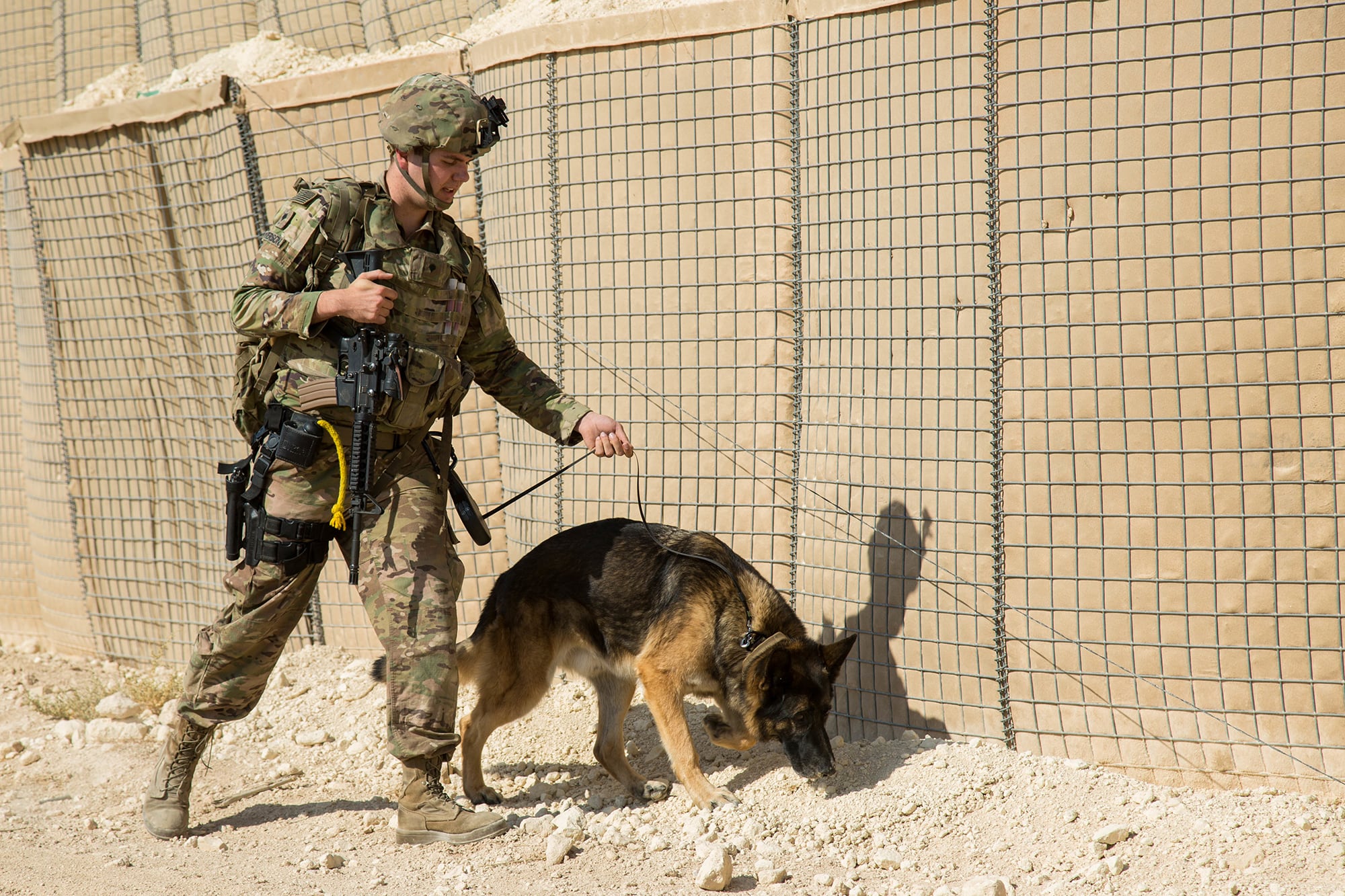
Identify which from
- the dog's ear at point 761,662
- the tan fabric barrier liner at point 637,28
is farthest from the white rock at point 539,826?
the tan fabric barrier liner at point 637,28

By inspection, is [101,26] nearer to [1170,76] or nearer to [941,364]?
[941,364]

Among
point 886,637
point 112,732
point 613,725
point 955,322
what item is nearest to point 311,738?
point 112,732

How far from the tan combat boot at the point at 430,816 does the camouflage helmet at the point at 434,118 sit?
2201 millimetres

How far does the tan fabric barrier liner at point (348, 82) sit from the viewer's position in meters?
5.60

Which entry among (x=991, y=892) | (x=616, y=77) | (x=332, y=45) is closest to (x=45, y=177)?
(x=332, y=45)

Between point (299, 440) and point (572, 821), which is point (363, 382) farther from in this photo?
point (572, 821)

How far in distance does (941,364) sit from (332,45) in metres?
4.42

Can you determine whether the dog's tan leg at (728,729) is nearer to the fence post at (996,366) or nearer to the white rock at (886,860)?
the white rock at (886,860)

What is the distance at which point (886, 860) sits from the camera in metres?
3.81

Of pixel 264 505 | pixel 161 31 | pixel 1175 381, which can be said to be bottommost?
pixel 264 505

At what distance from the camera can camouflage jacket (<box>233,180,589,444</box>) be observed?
368cm

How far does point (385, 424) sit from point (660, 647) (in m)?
1.46

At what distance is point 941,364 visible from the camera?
14.6ft

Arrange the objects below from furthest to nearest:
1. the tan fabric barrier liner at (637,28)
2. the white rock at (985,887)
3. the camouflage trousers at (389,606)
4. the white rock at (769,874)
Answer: the tan fabric barrier liner at (637,28) < the camouflage trousers at (389,606) < the white rock at (769,874) < the white rock at (985,887)
